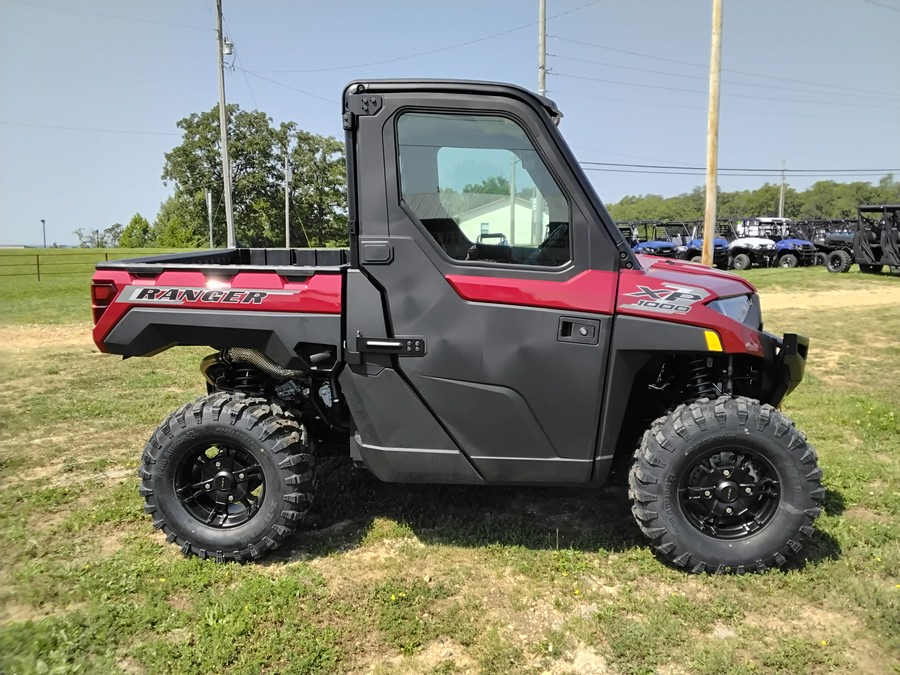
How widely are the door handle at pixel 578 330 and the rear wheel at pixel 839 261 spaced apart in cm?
2322

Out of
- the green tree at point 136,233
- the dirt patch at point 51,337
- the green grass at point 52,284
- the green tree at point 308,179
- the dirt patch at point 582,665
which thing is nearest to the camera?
the dirt patch at point 582,665

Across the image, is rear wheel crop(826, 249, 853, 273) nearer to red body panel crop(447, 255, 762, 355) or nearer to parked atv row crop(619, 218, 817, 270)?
parked atv row crop(619, 218, 817, 270)

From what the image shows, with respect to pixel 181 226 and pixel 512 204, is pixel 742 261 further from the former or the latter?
pixel 181 226

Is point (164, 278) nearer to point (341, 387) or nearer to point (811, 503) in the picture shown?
point (341, 387)

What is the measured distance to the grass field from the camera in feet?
8.57

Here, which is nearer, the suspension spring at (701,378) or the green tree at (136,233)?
the suspension spring at (701,378)

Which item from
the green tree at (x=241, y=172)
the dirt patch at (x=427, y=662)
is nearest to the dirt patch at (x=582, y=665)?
the dirt patch at (x=427, y=662)

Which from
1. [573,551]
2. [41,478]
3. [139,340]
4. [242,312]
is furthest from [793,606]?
[41,478]

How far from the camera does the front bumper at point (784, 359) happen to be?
3.25 m

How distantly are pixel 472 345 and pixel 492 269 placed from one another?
376 mm

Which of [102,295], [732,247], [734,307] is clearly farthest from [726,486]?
[732,247]

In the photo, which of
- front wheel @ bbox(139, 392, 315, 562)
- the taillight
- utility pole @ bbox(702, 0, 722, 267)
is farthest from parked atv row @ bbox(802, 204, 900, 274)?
the taillight

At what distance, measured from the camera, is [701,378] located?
340cm

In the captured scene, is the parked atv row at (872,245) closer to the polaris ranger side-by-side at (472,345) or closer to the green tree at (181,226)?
the polaris ranger side-by-side at (472,345)
